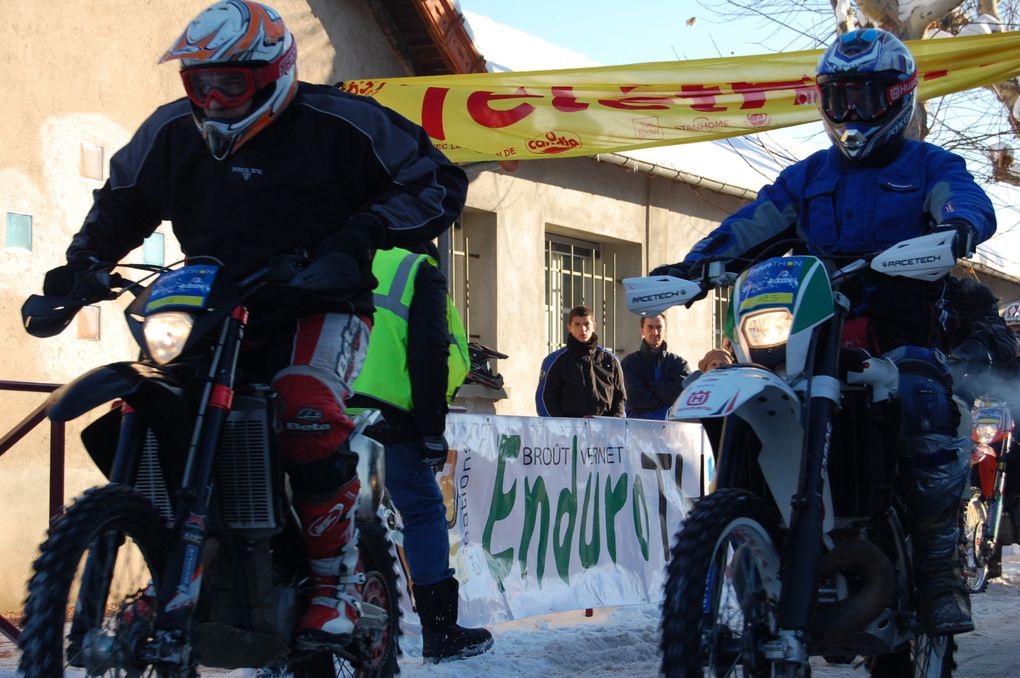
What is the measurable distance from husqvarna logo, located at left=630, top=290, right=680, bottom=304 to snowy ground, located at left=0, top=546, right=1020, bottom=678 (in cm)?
220

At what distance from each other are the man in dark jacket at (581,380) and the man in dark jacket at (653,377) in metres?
0.68

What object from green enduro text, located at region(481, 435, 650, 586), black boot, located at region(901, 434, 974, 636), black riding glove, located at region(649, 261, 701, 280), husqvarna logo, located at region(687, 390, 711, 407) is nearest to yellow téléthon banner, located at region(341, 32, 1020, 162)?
green enduro text, located at region(481, 435, 650, 586)

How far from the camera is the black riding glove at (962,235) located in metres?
4.67

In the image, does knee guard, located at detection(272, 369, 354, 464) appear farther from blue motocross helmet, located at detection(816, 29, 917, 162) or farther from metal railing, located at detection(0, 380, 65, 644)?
metal railing, located at detection(0, 380, 65, 644)

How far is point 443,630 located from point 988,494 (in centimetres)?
591

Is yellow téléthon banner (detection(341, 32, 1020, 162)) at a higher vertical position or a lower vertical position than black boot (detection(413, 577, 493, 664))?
higher

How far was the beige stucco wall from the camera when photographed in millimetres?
9188

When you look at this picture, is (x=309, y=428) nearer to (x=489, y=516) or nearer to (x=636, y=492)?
(x=489, y=516)

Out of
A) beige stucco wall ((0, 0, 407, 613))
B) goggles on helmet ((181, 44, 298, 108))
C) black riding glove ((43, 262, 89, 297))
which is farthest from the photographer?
beige stucco wall ((0, 0, 407, 613))

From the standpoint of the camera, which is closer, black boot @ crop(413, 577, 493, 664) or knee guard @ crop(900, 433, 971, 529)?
knee guard @ crop(900, 433, 971, 529)

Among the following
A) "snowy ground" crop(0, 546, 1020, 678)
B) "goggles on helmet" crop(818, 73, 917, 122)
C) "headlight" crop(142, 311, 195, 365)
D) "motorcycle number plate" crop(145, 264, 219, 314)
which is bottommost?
"snowy ground" crop(0, 546, 1020, 678)

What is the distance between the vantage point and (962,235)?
473cm

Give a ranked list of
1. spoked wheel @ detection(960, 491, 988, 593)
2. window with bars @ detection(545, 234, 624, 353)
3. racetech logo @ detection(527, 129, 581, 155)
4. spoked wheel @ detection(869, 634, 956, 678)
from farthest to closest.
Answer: window with bars @ detection(545, 234, 624, 353)
spoked wheel @ detection(960, 491, 988, 593)
racetech logo @ detection(527, 129, 581, 155)
spoked wheel @ detection(869, 634, 956, 678)

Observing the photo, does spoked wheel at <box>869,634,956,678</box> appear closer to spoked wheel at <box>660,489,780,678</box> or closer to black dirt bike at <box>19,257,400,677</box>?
spoked wheel at <box>660,489,780,678</box>
